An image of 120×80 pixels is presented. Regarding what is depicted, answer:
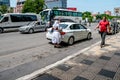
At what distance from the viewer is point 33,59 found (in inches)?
308

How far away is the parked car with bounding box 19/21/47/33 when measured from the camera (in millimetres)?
19578

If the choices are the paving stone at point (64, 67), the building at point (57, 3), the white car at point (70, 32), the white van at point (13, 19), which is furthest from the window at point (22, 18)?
the building at point (57, 3)

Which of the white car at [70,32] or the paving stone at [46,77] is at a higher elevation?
the white car at [70,32]

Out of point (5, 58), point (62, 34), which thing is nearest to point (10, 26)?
point (62, 34)

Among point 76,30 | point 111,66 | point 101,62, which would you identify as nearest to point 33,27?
point 76,30

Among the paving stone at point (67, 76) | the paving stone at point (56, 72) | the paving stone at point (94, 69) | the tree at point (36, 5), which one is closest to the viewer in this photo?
the paving stone at point (67, 76)

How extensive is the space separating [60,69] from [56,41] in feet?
15.1

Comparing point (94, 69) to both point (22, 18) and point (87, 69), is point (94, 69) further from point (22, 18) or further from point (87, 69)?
point (22, 18)

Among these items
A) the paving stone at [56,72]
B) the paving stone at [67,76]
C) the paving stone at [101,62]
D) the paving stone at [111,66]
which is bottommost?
the paving stone at [111,66]

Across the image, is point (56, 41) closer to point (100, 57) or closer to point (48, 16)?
point (100, 57)

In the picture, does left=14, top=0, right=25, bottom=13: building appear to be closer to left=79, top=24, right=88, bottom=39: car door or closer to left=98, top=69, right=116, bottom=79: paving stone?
left=79, top=24, right=88, bottom=39: car door

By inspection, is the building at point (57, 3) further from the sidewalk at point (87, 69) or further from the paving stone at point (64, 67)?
the paving stone at point (64, 67)

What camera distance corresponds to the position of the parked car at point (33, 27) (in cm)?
1958

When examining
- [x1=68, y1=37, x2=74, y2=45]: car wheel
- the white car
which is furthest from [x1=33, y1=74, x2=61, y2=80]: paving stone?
[x1=68, y1=37, x2=74, y2=45]: car wheel
